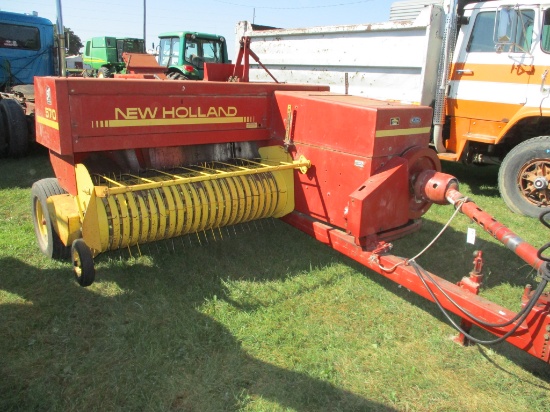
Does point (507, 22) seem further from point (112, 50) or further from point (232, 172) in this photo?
point (112, 50)

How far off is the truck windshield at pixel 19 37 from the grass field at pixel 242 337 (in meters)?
6.99

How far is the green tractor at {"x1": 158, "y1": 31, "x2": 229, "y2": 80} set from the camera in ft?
37.9

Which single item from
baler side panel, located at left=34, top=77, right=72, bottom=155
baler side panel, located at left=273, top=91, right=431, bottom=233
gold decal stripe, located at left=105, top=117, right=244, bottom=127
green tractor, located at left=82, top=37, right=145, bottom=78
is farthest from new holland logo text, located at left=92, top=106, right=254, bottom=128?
green tractor, located at left=82, top=37, right=145, bottom=78

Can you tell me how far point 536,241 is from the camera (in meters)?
4.66

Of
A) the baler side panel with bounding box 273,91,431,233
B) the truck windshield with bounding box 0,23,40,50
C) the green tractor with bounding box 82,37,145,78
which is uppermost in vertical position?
the green tractor with bounding box 82,37,145,78

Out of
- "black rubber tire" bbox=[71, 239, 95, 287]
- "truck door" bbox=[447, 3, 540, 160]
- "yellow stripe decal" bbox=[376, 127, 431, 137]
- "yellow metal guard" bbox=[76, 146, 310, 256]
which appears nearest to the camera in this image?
"black rubber tire" bbox=[71, 239, 95, 287]

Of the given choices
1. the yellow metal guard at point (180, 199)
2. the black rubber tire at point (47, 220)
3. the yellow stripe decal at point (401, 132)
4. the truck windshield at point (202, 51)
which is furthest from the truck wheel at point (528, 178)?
the truck windshield at point (202, 51)

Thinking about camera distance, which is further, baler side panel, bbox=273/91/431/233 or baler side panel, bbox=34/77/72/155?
baler side panel, bbox=273/91/431/233

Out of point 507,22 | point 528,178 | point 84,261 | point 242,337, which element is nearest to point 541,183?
point 528,178

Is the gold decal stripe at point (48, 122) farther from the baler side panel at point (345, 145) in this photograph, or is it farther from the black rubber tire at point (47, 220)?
the baler side panel at point (345, 145)

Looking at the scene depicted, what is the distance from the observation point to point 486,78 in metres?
5.71

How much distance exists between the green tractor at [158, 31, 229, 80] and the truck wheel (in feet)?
25.4

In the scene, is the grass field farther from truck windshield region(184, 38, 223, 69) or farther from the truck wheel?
truck windshield region(184, 38, 223, 69)

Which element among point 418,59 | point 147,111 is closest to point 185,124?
point 147,111
